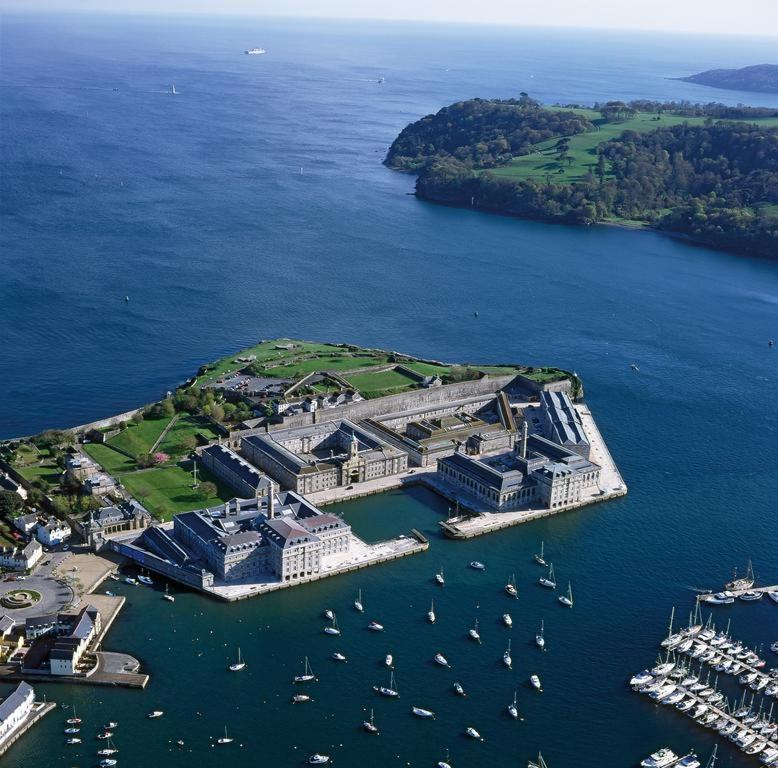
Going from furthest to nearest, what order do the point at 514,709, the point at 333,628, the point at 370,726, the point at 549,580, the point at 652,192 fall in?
the point at 652,192
the point at 549,580
the point at 333,628
the point at 514,709
the point at 370,726

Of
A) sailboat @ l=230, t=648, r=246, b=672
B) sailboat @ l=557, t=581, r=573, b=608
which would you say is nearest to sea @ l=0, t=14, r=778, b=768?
sailboat @ l=557, t=581, r=573, b=608

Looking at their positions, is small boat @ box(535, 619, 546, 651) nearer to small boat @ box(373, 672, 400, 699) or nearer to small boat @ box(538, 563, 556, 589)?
small boat @ box(538, 563, 556, 589)

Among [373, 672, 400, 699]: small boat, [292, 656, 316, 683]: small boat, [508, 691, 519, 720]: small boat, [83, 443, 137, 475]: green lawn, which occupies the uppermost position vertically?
[83, 443, 137, 475]: green lawn

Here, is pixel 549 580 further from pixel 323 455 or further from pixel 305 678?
pixel 323 455

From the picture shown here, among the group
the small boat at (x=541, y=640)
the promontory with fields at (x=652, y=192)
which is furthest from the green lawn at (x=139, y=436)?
the promontory with fields at (x=652, y=192)

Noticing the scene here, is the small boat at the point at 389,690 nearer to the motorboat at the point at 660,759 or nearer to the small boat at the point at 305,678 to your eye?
the small boat at the point at 305,678

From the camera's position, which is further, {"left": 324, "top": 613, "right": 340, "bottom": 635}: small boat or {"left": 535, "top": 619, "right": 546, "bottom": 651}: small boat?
{"left": 324, "top": 613, "right": 340, "bottom": 635}: small boat

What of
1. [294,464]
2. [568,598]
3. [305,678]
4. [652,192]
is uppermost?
[652,192]

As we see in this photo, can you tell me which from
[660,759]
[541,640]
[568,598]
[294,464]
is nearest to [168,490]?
[294,464]
